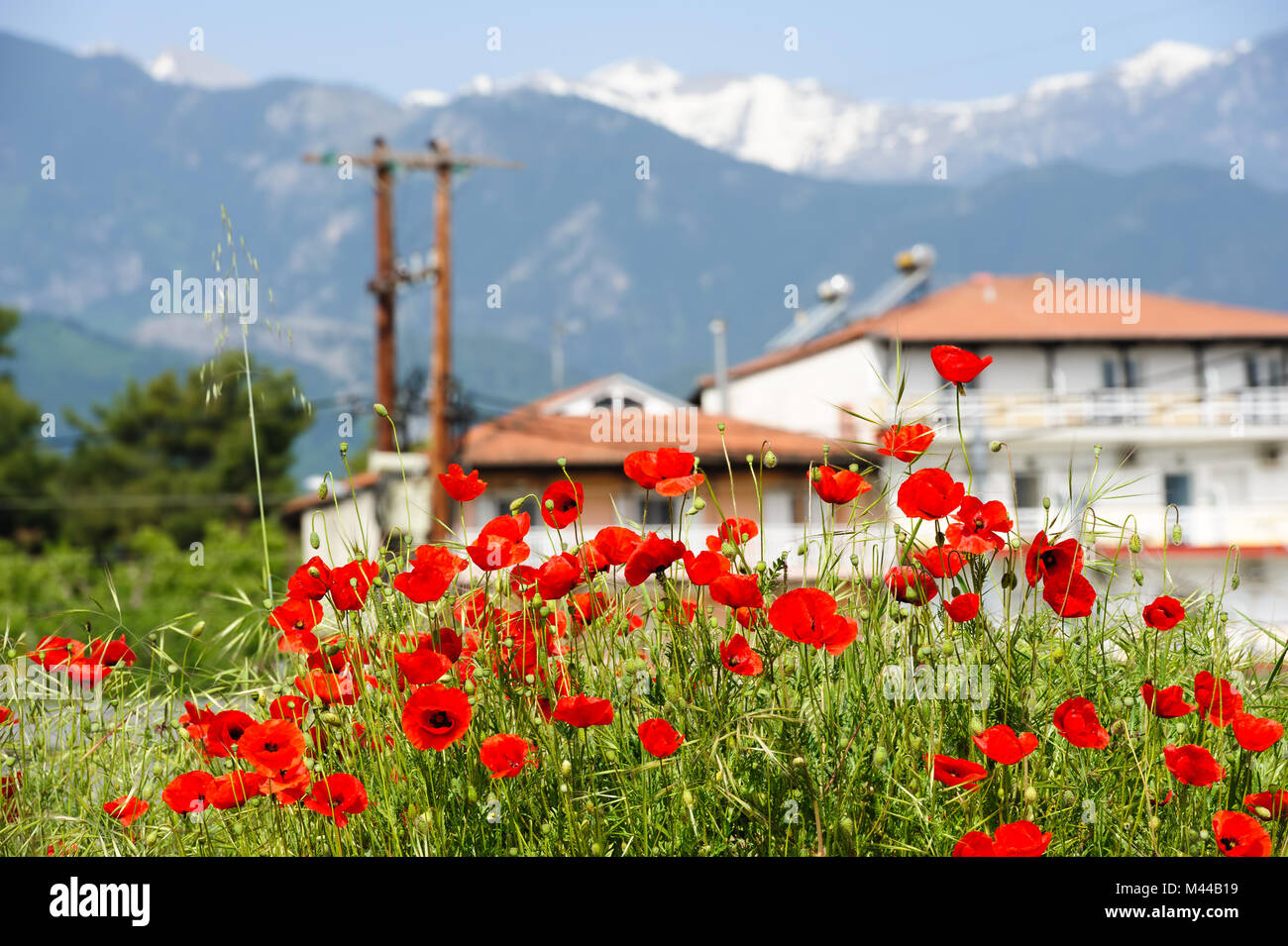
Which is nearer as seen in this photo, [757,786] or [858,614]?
[757,786]

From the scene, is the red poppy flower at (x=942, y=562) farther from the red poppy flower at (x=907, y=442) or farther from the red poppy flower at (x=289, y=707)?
the red poppy flower at (x=289, y=707)

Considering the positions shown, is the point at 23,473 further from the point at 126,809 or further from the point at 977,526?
the point at 977,526

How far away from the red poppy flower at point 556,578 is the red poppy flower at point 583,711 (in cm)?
21

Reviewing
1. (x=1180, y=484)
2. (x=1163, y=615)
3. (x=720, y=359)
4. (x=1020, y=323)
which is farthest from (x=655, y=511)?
(x=1163, y=615)

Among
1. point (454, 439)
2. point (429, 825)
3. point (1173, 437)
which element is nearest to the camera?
point (429, 825)

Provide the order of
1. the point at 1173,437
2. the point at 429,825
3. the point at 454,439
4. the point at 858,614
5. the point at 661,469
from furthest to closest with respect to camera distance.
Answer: the point at 1173,437, the point at 454,439, the point at 858,614, the point at 661,469, the point at 429,825

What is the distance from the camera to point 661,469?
1.77m

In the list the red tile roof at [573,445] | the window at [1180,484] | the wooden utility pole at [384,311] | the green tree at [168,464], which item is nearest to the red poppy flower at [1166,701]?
the wooden utility pole at [384,311]

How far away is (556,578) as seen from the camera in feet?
5.67

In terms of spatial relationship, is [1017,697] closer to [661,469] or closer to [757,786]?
[757,786]

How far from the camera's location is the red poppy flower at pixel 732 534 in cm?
179
